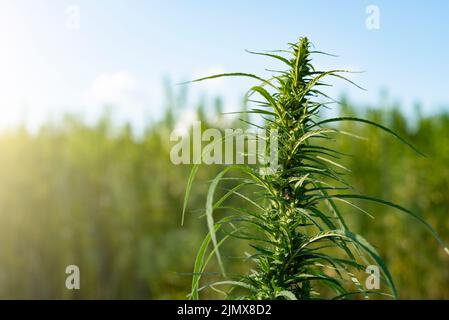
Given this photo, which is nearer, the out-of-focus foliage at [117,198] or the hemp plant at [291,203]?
the hemp plant at [291,203]

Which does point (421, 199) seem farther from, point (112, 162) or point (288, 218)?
point (288, 218)

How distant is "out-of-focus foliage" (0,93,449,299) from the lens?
29.7ft

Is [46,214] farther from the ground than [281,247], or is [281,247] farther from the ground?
[281,247]

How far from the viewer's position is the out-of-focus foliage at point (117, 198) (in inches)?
356

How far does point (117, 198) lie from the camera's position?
33.7 ft

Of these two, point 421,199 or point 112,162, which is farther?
point 112,162

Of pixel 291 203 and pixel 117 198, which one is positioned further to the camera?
pixel 117 198

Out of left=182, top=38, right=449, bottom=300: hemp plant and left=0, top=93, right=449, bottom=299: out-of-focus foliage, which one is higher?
left=182, top=38, right=449, bottom=300: hemp plant

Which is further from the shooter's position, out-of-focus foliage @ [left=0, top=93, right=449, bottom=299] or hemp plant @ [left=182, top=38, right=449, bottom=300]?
out-of-focus foliage @ [left=0, top=93, right=449, bottom=299]

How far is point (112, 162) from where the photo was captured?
10.6 metres

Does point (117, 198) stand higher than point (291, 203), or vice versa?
point (291, 203)
